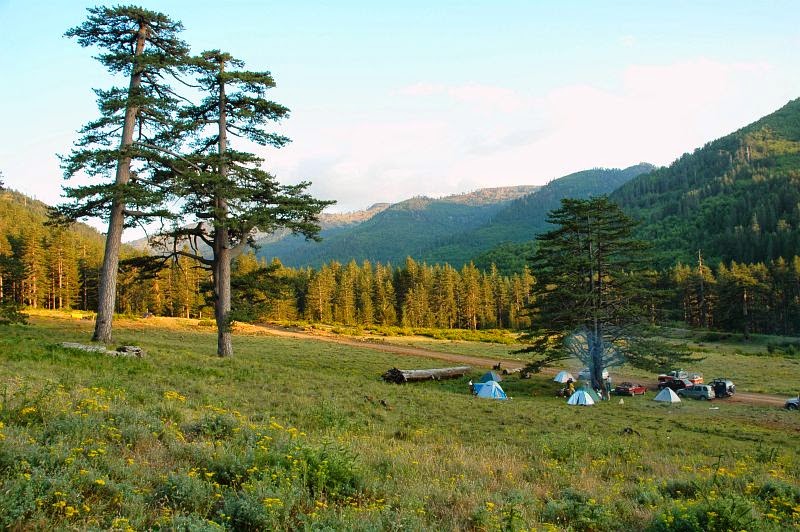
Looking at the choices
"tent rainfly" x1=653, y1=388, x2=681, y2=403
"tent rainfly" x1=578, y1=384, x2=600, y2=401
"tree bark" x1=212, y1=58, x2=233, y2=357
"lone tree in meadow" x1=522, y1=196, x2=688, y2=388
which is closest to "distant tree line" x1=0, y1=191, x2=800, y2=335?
"lone tree in meadow" x1=522, y1=196, x2=688, y2=388

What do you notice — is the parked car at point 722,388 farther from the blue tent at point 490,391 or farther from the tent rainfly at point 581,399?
the blue tent at point 490,391

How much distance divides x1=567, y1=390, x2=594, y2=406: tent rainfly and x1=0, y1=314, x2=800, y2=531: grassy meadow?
9942mm

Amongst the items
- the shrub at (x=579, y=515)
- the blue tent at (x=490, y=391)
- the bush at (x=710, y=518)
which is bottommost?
the blue tent at (x=490, y=391)

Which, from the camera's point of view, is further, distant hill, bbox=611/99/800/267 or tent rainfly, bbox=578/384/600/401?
distant hill, bbox=611/99/800/267

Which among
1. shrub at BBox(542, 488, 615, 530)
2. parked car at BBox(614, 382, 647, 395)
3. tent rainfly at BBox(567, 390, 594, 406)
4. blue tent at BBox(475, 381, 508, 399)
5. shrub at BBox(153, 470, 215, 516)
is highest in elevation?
shrub at BBox(153, 470, 215, 516)

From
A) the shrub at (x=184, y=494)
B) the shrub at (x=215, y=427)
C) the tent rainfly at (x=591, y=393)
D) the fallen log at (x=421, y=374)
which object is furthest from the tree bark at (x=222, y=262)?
the tent rainfly at (x=591, y=393)

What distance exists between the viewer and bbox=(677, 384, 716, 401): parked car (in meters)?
30.2

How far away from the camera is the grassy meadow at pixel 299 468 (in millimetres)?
5328

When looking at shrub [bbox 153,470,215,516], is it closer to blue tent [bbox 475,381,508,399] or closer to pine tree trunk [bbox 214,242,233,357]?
pine tree trunk [bbox 214,242,233,357]

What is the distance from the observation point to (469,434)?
14883 mm

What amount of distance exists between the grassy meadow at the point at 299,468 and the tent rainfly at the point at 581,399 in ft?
32.6

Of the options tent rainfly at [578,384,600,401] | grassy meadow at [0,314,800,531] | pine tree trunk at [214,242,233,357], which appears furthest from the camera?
tent rainfly at [578,384,600,401]

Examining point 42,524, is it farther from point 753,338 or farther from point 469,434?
point 753,338

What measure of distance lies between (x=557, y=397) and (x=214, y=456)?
26213 mm
